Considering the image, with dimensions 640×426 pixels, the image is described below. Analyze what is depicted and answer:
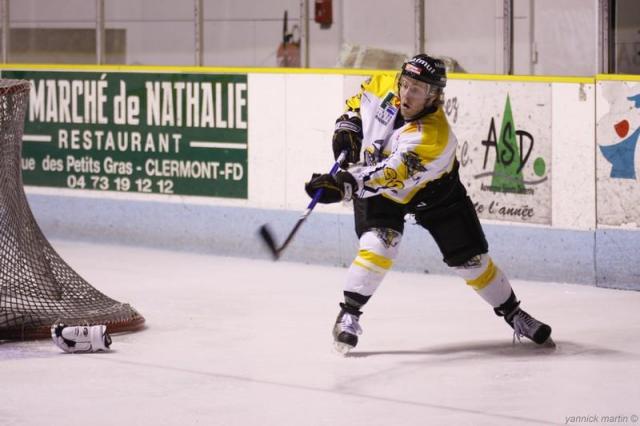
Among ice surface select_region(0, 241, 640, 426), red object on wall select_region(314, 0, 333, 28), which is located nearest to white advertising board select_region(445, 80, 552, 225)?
ice surface select_region(0, 241, 640, 426)

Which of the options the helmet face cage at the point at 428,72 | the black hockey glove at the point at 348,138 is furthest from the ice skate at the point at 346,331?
the helmet face cage at the point at 428,72

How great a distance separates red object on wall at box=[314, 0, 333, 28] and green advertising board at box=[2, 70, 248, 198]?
843 mm

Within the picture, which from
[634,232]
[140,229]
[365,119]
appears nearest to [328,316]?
[365,119]

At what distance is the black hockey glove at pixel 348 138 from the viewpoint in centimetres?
571

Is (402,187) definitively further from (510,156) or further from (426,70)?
(510,156)

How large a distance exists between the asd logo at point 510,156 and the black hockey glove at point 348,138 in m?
Result: 1.94

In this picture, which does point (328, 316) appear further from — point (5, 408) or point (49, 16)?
point (49, 16)

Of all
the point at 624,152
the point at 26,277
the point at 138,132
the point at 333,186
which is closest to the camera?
the point at 333,186

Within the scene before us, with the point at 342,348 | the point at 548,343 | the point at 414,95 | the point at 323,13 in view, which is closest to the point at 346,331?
the point at 342,348

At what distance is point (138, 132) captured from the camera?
9000 mm

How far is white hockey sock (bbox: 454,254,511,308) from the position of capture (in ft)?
18.6

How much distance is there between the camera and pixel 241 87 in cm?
855

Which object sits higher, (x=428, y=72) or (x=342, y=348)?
(x=428, y=72)

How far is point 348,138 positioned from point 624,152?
202cm
